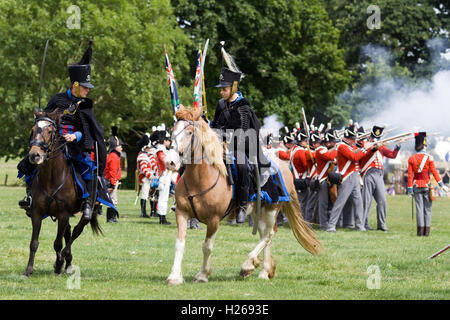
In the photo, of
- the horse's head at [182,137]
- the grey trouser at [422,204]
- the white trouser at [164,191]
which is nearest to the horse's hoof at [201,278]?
the horse's head at [182,137]

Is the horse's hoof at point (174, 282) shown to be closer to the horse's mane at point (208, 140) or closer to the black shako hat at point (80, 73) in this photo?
the horse's mane at point (208, 140)

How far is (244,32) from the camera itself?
45469mm

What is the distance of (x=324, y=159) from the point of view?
21328 millimetres

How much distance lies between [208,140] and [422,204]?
32.9 feet

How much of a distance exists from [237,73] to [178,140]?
1646mm

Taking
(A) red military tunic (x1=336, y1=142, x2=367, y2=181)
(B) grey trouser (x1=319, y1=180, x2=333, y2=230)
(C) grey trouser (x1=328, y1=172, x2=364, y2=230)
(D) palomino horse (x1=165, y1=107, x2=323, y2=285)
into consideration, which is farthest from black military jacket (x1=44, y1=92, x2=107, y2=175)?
(B) grey trouser (x1=319, y1=180, x2=333, y2=230)

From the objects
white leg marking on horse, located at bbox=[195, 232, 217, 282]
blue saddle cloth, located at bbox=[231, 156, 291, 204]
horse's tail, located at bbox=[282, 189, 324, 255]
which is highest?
blue saddle cloth, located at bbox=[231, 156, 291, 204]

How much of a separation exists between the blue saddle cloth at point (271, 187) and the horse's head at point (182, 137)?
1.08m

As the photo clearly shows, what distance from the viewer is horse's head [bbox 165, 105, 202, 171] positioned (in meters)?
9.77

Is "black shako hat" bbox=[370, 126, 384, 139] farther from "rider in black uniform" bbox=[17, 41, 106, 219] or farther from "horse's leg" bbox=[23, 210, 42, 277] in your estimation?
"horse's leg" bbox=[23, 210, 42, 277]

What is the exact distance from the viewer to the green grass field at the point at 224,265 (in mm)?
9828

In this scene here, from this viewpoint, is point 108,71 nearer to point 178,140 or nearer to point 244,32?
point 244,32

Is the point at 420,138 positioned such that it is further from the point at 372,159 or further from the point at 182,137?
the point at 182,137

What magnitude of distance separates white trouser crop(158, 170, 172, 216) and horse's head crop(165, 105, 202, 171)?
35.9ft
